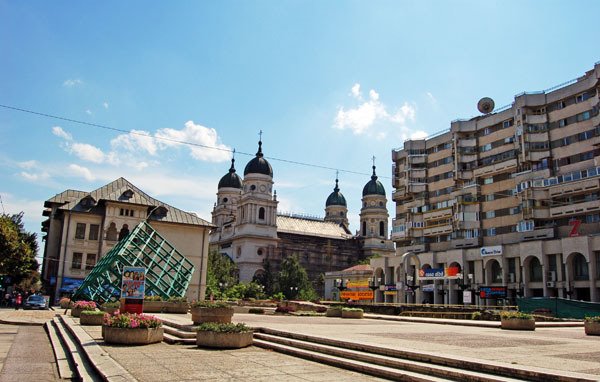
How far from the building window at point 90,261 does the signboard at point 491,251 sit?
4504 centimetres

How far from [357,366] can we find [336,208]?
13773 centimetres

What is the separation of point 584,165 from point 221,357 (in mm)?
53382

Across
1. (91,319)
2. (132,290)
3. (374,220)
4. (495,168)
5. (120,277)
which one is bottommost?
(91,319)

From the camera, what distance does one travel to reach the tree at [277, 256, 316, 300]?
9644 centimetres

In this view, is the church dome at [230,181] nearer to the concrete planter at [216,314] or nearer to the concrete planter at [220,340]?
the concrete planter at [216,314]

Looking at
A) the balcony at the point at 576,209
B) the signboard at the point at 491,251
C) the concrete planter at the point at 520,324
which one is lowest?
the concrete planter at the point at 520,324

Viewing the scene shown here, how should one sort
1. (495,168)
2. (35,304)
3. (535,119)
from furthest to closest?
(495,168)
(535,119)
(35,304)

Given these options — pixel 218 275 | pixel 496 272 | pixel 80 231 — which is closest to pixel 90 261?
pixel 80 231

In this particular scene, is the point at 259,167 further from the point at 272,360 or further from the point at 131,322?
the point at 272,360

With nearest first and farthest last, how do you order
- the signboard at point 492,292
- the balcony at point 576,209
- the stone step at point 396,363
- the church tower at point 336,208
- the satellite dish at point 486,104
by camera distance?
1. the stone step at point 396,363
2. the signboard at point 492,292
3. the balcony at point 576,209
4. the satellite dish at point 486,104
5. the church tower at point 336,208

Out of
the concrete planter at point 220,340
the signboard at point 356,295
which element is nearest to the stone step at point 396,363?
the concrete planter at point 220,340

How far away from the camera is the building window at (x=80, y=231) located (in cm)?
5840

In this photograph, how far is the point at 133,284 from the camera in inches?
703

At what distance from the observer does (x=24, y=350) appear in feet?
52.5
